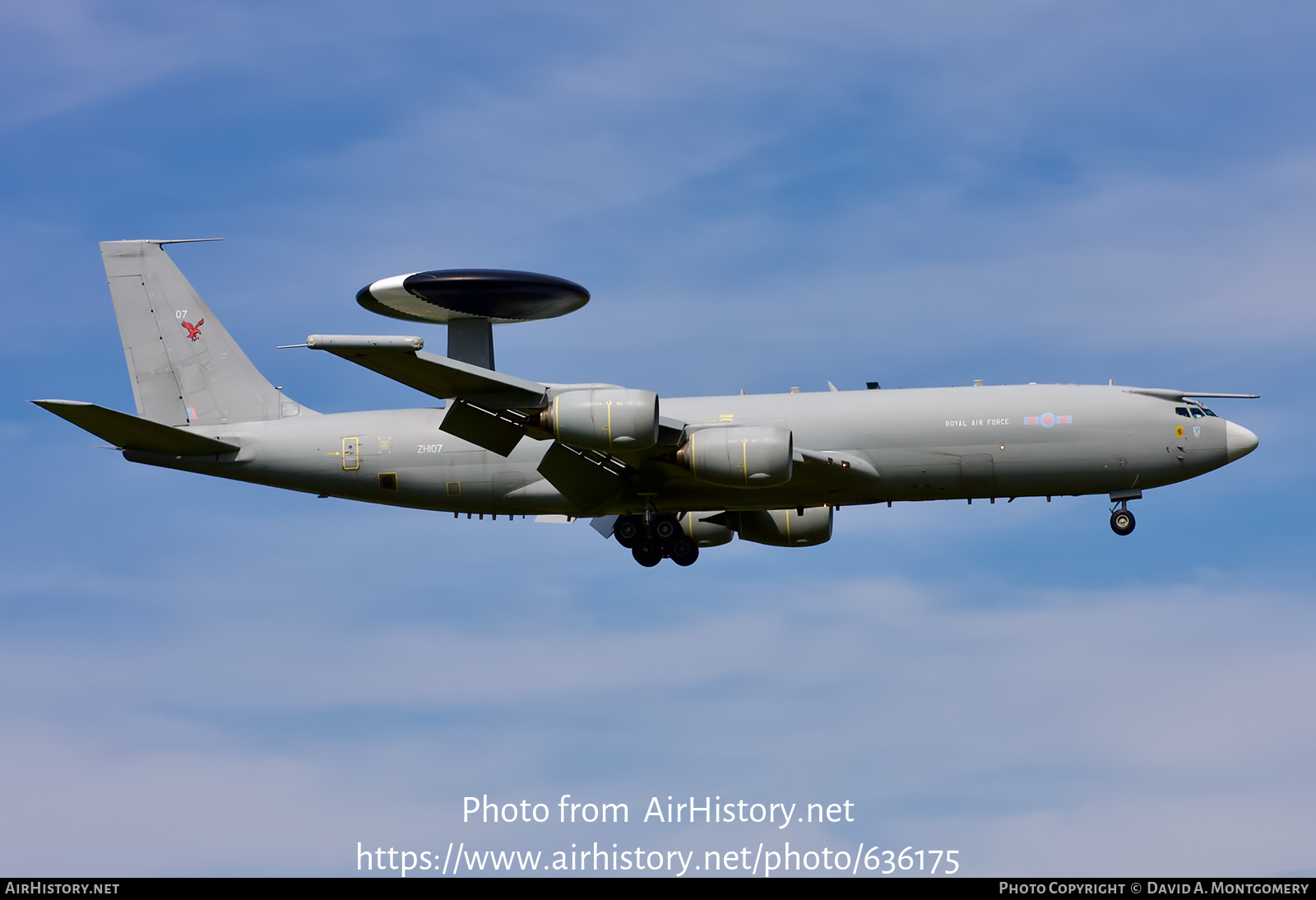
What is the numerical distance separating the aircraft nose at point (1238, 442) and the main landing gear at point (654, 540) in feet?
46.7

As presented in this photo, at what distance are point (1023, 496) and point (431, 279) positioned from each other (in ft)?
53.2

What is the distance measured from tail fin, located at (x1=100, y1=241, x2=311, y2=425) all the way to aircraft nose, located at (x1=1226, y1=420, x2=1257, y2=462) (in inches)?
992

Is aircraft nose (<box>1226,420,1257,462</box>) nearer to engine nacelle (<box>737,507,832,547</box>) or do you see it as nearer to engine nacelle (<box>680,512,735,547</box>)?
engine nacelle (<box>737,507,832,547</box>)

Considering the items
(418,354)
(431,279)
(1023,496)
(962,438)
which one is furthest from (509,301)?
(1023,496)

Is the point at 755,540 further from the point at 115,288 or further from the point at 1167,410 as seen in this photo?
the point at 115,288

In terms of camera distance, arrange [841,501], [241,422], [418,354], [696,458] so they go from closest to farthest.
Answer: [418,354] → [696,458] → [841,501] → [241,422]

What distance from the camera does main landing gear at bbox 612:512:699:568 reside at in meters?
37.1

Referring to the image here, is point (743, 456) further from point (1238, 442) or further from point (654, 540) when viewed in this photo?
point (1238, 442)

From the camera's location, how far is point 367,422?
3712 cm

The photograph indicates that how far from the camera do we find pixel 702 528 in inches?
1560

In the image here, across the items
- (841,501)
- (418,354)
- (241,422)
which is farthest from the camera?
(241,422)

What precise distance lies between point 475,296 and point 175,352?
35.7 feet

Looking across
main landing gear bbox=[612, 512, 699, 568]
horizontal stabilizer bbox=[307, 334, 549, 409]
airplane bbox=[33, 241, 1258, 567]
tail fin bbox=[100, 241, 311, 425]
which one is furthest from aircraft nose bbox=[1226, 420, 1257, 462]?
tail fin bbox=[100, 241, 311, 425]

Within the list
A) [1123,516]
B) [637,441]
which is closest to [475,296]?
[637,441]
